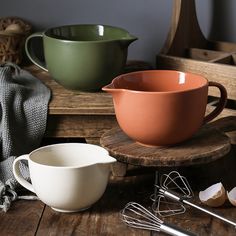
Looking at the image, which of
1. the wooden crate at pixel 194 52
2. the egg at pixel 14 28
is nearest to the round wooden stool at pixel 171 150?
the wooden crate at pixel 194 52

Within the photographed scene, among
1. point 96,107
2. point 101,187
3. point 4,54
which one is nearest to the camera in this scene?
point 101,187

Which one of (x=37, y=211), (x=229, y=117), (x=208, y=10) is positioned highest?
(x=208, y=10)

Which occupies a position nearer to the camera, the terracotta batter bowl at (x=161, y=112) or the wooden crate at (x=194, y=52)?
the terracotta batter bowl at (x=161, y=112)

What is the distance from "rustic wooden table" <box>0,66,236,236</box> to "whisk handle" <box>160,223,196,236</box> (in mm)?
28

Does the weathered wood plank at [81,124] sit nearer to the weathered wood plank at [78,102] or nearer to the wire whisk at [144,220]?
the weathered wood plank at [78,102]

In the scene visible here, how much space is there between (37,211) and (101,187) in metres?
0.10

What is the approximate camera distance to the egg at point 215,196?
29.7 inches

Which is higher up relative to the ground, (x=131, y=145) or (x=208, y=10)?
(x=208, y=10)

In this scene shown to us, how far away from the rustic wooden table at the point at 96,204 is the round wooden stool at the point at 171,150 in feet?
0.22

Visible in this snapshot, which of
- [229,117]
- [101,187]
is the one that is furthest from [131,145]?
[229,117]

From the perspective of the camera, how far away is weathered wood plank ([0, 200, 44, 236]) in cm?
71

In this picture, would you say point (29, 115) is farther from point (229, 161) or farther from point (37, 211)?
point (229, 161)

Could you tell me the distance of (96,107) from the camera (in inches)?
33.4

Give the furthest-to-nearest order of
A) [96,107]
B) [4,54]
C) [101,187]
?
[4,54], [96,107], [101,187]
